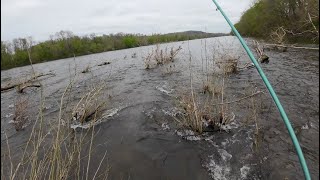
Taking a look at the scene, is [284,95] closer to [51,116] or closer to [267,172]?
[267,172]

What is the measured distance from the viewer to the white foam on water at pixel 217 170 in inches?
216

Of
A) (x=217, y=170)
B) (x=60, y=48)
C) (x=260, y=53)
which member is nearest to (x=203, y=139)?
(x=217, y=170)

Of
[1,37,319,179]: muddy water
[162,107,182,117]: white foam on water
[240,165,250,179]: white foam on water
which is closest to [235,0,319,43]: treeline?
[1,37,319,179]: muddy water

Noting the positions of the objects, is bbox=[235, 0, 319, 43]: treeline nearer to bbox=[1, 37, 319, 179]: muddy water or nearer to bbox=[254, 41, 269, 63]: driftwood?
bbox=[254, 41, 269, 63]: driftwood

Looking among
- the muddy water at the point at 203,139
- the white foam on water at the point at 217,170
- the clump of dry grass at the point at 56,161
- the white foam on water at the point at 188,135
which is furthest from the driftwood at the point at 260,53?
the clump of dry grass at the point at 56,161

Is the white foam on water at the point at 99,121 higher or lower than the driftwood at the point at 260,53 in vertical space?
lower

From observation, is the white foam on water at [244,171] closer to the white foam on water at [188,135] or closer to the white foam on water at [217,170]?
the white foam on water at [217,170]

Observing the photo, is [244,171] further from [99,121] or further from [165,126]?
[99,121]

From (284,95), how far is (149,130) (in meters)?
→ 5.52

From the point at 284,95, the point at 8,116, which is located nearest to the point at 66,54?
the point at 8,116

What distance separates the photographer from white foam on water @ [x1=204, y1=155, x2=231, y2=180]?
5.48 m

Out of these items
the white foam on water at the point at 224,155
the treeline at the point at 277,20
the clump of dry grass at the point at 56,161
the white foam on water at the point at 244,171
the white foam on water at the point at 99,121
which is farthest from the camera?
the treeline at the point at 277,20

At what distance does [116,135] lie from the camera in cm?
806

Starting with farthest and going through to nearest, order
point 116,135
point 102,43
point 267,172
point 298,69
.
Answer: point 102,43 < point 298,69 < point 116,135 < point 267,172
